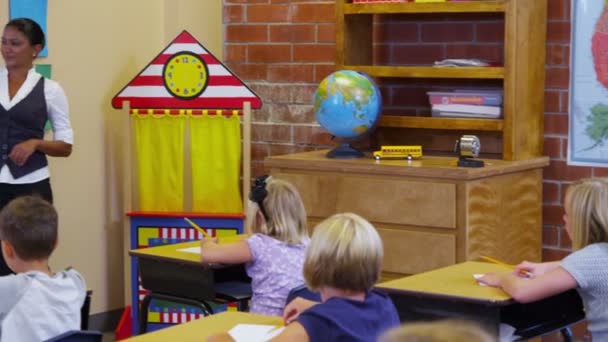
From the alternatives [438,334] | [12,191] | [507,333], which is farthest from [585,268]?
[12,191]

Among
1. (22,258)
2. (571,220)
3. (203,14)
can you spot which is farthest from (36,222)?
(203,14)

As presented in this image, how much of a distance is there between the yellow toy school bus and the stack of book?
0.69 ft

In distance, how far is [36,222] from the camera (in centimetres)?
292

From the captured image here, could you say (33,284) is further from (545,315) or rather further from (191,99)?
(191,99)

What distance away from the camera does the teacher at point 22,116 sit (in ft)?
14.3

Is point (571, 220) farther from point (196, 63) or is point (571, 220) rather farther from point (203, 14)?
point (203, 14)

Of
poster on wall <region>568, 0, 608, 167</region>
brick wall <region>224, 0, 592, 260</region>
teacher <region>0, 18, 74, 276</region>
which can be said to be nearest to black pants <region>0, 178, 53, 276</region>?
teacher <region>0, 18, 74, 276</region>

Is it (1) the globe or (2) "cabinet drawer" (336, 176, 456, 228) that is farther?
(1) the globe

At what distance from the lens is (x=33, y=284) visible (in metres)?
2.76

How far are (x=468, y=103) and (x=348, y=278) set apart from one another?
223 cm

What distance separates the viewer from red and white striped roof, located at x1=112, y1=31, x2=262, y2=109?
5.10m

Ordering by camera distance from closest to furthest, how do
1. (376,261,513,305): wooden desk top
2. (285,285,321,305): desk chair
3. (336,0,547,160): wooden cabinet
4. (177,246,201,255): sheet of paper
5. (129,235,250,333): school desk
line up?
(376,261,513,305): wooden desk top
(285,285,321,305): desk chair
(129,235,250,333): school desk
(177,246,201,255): sheet of paper
(336,0,547,160): wooden cabinet

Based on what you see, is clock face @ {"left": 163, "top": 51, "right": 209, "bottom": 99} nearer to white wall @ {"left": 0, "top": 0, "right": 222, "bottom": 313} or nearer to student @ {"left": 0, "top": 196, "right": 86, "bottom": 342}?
white wall @ {"left": 0, "top": 0, "right": 222, "bottom": 313}

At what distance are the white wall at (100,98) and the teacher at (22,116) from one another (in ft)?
1.77
